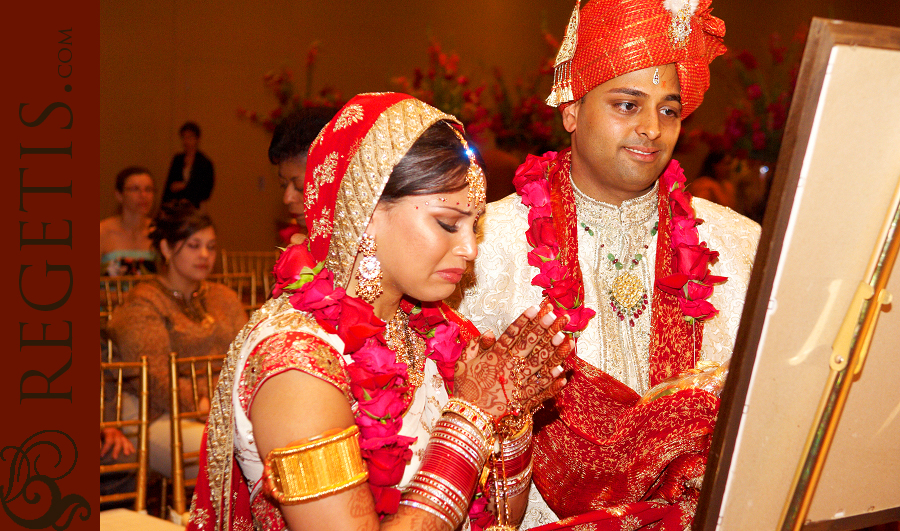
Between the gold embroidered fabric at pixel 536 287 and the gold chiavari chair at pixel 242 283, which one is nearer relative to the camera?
the gold embroidered fabric at pixel 536 287

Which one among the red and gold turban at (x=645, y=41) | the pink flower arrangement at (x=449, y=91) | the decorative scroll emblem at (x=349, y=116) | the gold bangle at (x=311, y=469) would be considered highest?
the red and gold turban at (x=645, y=41)

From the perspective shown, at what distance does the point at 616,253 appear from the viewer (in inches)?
77.5

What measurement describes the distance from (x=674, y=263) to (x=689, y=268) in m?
0.06

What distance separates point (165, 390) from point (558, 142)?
7.45ft

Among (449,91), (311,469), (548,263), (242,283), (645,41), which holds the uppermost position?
(645,41)

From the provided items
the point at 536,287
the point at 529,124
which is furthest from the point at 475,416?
the point at 529,124

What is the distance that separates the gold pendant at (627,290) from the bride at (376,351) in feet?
2.09

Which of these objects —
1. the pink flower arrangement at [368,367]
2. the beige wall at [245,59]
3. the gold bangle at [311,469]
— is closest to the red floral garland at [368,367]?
the pink flower arrangement at [368,367]

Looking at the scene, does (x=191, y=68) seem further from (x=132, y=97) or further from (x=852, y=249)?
(x=852, y=249)

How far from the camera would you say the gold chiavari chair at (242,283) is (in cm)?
390

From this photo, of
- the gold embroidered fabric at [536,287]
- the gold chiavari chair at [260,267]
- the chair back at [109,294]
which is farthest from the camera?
the gold chiavari chair at [260,267]

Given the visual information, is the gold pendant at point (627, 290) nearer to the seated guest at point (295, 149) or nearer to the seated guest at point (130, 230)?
the seated guest at point (295, 149)

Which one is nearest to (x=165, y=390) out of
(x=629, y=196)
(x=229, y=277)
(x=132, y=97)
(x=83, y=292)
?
(x=229, y=277)

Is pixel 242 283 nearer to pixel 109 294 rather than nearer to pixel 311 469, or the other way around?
pixel 109 294
